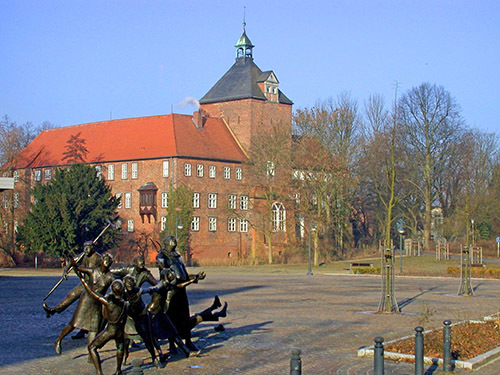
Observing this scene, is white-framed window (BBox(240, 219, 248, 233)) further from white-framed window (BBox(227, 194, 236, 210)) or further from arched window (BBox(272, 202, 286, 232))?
arched window (BBox(272, 202, 286, 232))

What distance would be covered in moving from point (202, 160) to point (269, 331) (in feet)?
197

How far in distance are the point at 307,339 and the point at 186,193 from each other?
186 ft

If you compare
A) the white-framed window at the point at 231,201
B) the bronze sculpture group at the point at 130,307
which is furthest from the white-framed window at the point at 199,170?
the bronze sculpture group at the point at 130,307

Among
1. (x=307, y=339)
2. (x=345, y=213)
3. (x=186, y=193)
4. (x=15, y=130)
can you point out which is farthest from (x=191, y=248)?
(x=307, y=339)

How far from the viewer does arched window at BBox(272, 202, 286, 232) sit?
72.4 metres

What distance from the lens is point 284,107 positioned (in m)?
84.2

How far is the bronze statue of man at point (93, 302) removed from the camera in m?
12.4

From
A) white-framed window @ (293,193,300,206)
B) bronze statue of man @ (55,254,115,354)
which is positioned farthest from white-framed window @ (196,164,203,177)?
bronze statue of man @ (55,254,115,354)

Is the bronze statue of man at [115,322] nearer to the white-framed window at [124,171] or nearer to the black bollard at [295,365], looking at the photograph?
the black bollard at [295,365]

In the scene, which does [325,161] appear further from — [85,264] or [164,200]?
[85,264]

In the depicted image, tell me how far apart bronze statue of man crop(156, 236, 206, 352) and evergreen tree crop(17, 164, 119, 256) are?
48.0 m

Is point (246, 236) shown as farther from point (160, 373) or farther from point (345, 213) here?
point (160, 373)

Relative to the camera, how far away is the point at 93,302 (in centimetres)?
1251

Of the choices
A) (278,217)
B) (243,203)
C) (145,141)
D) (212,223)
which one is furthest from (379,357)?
(145,141)
